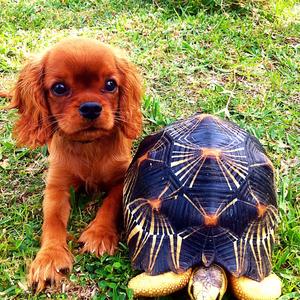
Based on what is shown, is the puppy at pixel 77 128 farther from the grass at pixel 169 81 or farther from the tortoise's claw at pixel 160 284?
the tortoise's claw at pixel 160 284

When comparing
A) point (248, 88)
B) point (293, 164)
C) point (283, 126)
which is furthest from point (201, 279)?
point (248, 88)

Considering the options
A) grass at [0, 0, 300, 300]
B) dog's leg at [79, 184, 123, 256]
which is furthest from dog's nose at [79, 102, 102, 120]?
grass at [0, 0, 300, 300]

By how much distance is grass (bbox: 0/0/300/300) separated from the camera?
282 centimetres

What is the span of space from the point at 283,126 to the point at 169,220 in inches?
71.4

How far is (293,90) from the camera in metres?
4.44

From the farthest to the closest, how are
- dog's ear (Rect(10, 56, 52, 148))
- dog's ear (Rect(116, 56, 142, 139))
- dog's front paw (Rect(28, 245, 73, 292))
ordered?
dog's ear (Rect(116, 56, 142, 139))
dog's ear (Rect(10, 56, 52, 148))
dog's front paw (Rect(28, 245, 73, 292))

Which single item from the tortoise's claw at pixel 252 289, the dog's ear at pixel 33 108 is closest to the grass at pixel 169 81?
the tortoise's claw at pixel 252 289

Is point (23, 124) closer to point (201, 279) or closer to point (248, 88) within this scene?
point (201, 279)

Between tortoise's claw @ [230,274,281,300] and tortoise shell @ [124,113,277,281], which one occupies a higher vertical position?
tortoise shell @ [124,113,277,281]

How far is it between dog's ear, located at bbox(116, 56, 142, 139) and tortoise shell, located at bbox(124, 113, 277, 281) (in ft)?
1.20

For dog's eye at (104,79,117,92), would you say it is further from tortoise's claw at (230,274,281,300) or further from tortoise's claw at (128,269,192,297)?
tortoise's claw at (230,274,281,300)

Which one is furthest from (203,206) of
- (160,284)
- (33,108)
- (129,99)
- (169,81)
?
(169,81)

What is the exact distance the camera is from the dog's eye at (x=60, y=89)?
2.81 m

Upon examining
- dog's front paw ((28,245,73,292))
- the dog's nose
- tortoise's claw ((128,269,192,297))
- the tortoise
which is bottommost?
dog's front paw ((28,245,73,292))
